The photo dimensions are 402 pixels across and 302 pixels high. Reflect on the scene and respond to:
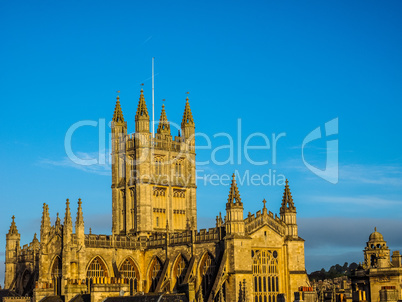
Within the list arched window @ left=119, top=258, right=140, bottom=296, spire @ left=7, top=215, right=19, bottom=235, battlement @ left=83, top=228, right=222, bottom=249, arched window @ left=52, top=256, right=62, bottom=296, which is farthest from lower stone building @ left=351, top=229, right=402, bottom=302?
spire @ left=7, top=215, right=19, bottom=235

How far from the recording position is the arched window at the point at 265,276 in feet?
278

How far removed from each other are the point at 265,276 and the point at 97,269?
19.3 metres

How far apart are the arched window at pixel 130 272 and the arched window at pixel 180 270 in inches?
228

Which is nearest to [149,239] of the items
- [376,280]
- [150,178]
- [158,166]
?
[150,178]

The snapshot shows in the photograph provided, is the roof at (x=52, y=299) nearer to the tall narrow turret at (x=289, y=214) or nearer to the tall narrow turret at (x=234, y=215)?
the tall narrow turret at (x=234, y=215)

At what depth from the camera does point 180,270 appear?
9088 cm

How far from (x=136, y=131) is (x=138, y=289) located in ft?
67.9

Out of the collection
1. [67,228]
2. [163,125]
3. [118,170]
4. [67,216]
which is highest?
[163,125]

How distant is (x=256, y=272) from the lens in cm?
8512

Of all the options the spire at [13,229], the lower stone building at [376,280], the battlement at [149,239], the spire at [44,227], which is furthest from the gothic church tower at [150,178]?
the lower stone building at [376,280]

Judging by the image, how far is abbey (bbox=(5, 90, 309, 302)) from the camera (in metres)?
83.4

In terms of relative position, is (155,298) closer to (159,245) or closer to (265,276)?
(265,276)

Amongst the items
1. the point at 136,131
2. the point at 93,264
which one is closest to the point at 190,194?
the point at 136,131

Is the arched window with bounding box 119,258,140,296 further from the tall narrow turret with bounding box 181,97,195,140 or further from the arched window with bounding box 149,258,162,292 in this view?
A: the tall narrow turret with bounding box 181,97,195,140
